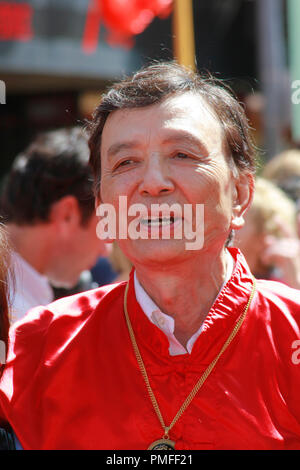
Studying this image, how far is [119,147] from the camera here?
6.19 feet

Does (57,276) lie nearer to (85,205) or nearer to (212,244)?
(85,205)

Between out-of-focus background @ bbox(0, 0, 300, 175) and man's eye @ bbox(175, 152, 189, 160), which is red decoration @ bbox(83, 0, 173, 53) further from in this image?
man's eye @ bbox(175, 152, 189, 160)

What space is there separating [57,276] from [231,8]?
6580mm

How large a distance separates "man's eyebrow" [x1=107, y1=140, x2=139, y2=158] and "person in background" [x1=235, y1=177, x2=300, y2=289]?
1.73 metres

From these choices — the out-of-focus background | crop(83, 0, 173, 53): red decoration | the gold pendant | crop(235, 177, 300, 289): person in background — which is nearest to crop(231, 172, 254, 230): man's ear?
the gold pendant

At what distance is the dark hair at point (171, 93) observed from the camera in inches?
75.6

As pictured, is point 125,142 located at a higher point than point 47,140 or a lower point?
lower

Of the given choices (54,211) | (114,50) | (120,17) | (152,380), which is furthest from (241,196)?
(114,50)

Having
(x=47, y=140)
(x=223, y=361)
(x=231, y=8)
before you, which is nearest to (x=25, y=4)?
(x=231, y=8)

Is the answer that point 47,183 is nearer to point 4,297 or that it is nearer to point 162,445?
point 4,297

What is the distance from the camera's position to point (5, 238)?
206 cm

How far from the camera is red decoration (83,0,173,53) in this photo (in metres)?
6.73

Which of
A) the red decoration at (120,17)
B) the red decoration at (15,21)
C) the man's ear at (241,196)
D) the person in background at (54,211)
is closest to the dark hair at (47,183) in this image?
the person in background at (54,211)

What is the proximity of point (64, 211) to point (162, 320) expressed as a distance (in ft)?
4.94
